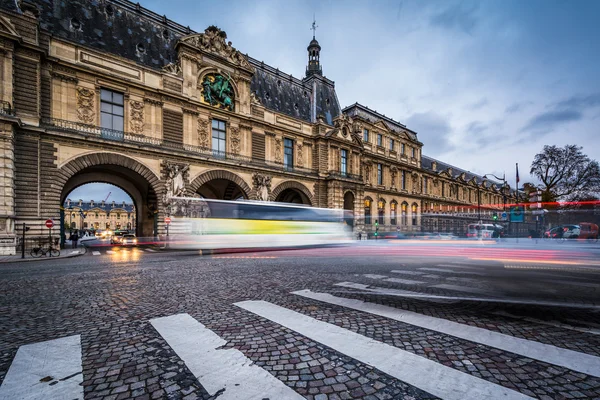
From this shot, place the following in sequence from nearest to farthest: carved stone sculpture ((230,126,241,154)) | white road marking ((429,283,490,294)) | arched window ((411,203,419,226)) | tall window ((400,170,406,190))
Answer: white road marking ((429,283,490,294)) → carved stone sculpture ((230,126,241,154)) → tall window ((400,170,406,190)) → arched window ((411,203,419,226))

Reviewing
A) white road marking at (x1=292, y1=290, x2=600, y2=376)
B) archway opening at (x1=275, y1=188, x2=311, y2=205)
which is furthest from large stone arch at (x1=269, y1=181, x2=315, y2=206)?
white road marking at (x1=292, y1=290, x2=600, y2=376)

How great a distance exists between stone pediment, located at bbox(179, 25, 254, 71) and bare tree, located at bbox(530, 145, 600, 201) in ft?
127

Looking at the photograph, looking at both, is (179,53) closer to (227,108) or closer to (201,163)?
(227,108)

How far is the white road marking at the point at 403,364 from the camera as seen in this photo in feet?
7.38

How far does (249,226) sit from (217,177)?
10.2m

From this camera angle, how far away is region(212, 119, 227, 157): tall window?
86.1 feet

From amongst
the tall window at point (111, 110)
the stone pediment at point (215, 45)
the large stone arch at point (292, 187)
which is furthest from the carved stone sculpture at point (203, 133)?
the large stone arch at point (292, 187)

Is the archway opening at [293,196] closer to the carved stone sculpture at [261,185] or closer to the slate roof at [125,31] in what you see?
the carved stone sculpture at [261,185]

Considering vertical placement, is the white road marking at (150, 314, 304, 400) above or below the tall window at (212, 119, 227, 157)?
below

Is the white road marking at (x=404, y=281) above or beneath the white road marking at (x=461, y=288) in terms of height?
beneath

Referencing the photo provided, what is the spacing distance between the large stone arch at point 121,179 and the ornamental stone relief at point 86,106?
2580 millimetres

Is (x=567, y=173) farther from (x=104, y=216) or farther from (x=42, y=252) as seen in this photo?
(x=104, y=216)

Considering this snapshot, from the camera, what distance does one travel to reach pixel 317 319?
4.06 m

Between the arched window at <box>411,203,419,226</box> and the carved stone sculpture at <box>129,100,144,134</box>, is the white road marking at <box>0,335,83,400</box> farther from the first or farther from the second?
the arched window at <box>411,203,419,226</box>
